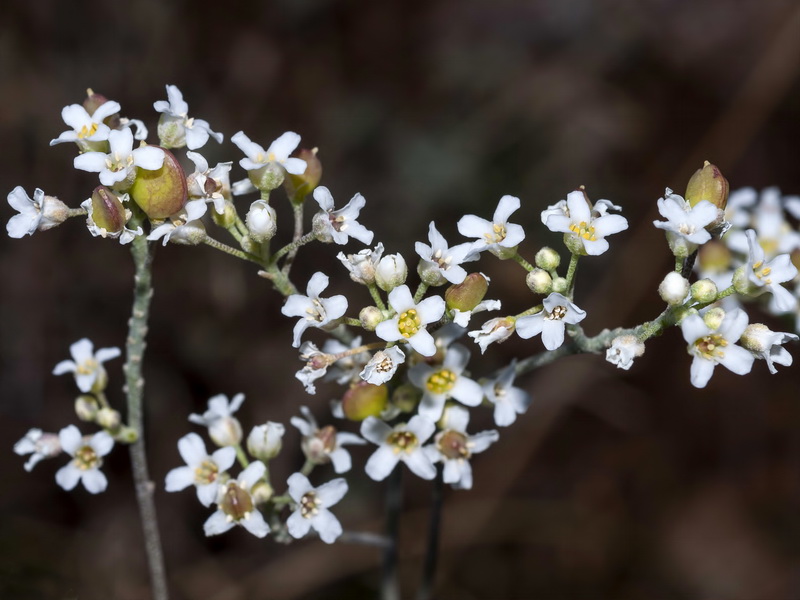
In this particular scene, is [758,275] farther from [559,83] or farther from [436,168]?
[559,83]

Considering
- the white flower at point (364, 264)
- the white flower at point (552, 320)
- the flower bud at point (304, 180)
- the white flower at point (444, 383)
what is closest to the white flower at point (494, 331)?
the white flower at point (552, 320)

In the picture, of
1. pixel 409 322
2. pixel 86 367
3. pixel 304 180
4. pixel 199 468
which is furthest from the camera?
pixel 86 367

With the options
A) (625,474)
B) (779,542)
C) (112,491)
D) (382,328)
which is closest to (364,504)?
(112,491)

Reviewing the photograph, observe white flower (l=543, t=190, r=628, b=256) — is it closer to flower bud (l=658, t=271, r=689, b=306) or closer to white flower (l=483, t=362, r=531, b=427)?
flower bud (l=658, t=271, r=689, b=306)

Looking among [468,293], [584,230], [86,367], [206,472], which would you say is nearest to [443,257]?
[468,293]

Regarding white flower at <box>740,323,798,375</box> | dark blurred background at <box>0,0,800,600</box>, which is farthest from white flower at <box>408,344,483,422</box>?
dark blurred background at <box>0,0,800,600</box>

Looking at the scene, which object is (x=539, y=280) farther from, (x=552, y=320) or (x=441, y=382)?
(x=441, y=382)
